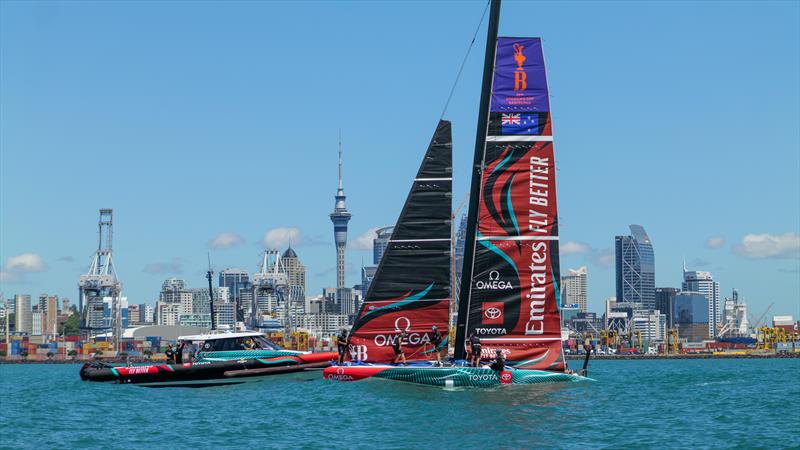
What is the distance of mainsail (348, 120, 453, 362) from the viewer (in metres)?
37.0

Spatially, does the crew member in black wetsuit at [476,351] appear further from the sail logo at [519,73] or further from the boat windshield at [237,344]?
the boat windshield at [237,344]

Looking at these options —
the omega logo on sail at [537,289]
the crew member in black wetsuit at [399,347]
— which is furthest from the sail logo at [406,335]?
the omega logo on sail at [537,289]

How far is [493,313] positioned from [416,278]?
Result: 11.1 feet

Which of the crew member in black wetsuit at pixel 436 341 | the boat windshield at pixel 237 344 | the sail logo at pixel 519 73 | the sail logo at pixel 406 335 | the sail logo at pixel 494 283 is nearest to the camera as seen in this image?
the sail logo at pixel 519 73

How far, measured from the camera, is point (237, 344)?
4622 centimetres

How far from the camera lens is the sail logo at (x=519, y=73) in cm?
3425

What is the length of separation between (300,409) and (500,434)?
889 centimetres

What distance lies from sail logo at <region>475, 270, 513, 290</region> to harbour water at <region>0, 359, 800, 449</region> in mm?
3102

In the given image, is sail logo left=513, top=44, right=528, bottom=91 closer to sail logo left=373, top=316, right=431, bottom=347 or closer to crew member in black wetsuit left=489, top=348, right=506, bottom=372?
crew member in black wetsuit left=489, top=348, right=506, bottom=372

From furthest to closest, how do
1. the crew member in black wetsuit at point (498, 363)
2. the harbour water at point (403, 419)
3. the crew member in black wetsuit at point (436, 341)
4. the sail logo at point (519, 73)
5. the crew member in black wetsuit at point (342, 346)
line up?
the crew member in black wetsuit at point (342, 346) → the crew member in black wetsuit at point (436, 341) → the sail logo at point (519, 73) → the crew member in black wetsuit at point (498, 363) → the harbour water at point (403, 419)

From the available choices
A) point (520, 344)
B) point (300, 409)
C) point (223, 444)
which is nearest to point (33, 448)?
point (223, 444)

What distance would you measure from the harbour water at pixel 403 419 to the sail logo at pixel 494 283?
3.10 metres

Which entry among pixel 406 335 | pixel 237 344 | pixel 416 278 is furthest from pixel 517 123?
pixel 237 344

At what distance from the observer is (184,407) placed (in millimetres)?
35281
